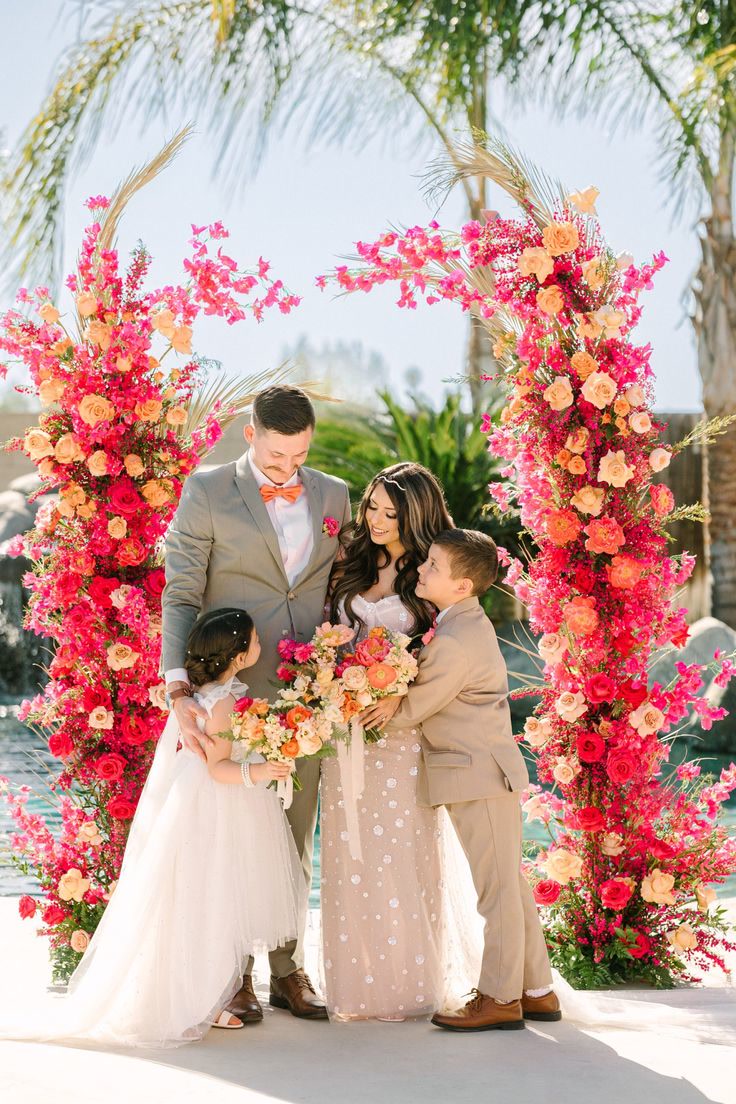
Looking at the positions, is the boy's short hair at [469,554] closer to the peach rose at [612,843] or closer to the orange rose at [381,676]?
the orange rose at [381,676]

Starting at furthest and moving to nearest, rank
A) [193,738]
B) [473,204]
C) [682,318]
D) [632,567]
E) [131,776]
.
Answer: [473,204]
[682,318]
[131,776]
[632,567]
[193,738]

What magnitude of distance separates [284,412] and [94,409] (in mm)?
948

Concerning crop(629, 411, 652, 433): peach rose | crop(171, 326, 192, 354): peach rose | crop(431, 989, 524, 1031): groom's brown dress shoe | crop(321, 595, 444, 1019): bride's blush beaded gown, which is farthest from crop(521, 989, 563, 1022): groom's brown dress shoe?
crop(171, 326, 192, 354): peach rose

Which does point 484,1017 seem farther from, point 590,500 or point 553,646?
point 590,500

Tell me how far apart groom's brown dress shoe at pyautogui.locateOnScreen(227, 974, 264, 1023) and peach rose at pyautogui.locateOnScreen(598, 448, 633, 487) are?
6.69 feet

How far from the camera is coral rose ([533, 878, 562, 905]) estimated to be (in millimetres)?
4691

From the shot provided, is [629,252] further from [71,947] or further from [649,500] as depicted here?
[71,947]

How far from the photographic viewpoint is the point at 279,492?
433 cm

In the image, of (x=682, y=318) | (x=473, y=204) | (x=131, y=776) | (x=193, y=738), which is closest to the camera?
(x=193, y=738)

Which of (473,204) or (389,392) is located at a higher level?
(473,204)

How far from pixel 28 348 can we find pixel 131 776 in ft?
5.30

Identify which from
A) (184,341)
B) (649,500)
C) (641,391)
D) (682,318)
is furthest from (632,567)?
(682,318)

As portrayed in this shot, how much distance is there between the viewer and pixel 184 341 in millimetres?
4969

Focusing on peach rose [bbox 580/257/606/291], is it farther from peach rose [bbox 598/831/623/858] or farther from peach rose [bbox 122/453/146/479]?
peach rose [bbox 598/831/623/858]
